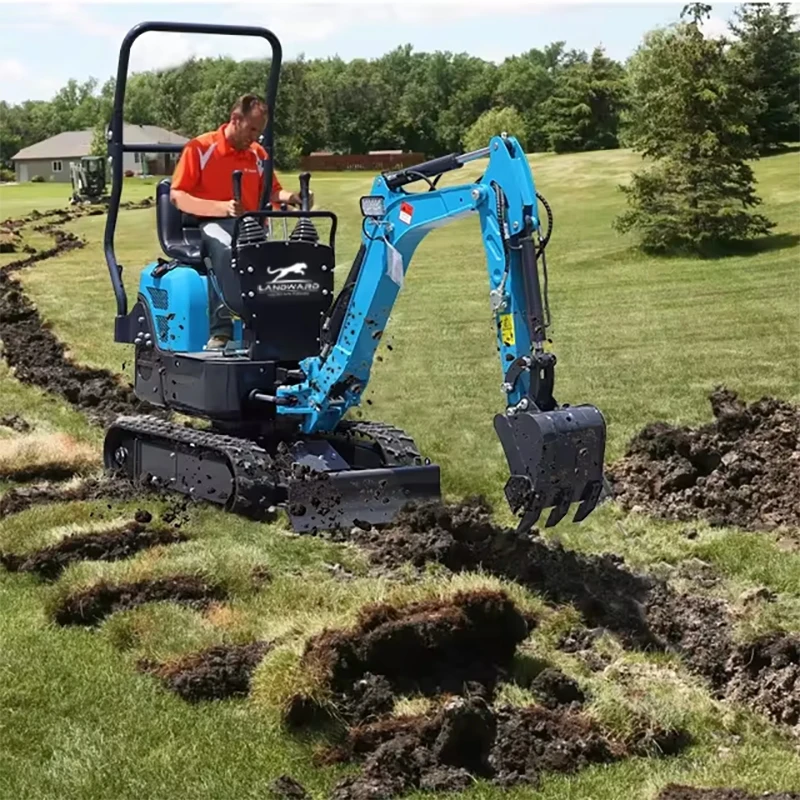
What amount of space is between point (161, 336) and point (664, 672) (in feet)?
15.8

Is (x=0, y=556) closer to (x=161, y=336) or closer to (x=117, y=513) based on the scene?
(x=117, y=513)

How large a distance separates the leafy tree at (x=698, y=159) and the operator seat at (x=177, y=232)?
18.1 meters

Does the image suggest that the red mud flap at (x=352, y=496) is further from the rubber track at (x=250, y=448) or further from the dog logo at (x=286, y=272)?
the dog logo at (x=286, y=272)

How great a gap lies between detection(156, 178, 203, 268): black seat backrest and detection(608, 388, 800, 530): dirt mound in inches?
139

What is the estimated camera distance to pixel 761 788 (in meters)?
4.63

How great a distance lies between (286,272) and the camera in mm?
8359

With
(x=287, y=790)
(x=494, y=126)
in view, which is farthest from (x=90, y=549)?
(x=494, y=126)

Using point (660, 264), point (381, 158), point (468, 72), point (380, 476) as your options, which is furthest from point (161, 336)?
point (468, 72)

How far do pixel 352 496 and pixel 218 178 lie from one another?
2.58 metres

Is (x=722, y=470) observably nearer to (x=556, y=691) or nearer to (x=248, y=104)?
(x=556, y=691)

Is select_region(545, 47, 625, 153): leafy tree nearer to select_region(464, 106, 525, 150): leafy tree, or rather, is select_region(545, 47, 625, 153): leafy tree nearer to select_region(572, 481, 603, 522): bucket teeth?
select_region(464, 106, 525, 150): leafy tree

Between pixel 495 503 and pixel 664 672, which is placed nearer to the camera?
pixel 664 672

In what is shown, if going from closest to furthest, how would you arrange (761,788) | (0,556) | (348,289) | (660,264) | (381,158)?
(761,788) → (0,556) → (348,289) → (660,264) → (381,158)

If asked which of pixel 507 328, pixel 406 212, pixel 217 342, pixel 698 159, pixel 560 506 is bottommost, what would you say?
pixel 560 506
